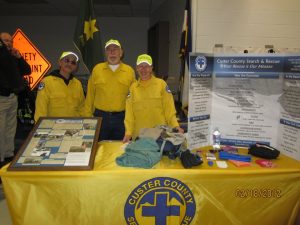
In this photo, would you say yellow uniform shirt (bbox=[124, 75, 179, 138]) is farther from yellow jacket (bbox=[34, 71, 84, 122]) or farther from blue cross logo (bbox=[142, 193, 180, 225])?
blue cross logo (bbox=[142, 193, 180, 225])

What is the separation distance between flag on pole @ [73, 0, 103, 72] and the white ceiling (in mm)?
3568

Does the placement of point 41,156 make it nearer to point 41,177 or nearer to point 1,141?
point 41,177

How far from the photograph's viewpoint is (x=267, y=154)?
191cm

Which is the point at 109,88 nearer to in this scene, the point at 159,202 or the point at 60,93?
the point at 60,93

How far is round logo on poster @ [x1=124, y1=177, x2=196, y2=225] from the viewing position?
5.46ft

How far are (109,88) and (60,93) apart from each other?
407 millimetres

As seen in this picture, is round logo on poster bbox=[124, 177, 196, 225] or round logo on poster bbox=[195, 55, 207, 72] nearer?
round logo on poster bbox=[124, 177, 196, 225]

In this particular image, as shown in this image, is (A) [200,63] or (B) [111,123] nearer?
(A) [200,63]

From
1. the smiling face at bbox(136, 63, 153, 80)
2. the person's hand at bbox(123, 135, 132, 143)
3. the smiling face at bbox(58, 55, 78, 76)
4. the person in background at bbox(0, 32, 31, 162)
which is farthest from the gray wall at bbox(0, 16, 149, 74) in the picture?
the person's hand at bbox(123, 135, 132, 143)

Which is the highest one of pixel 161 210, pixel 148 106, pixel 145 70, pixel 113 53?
pixel 113 53

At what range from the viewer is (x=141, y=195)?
167cm

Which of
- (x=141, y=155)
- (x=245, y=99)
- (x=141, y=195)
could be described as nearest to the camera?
(x=141, y=195)
